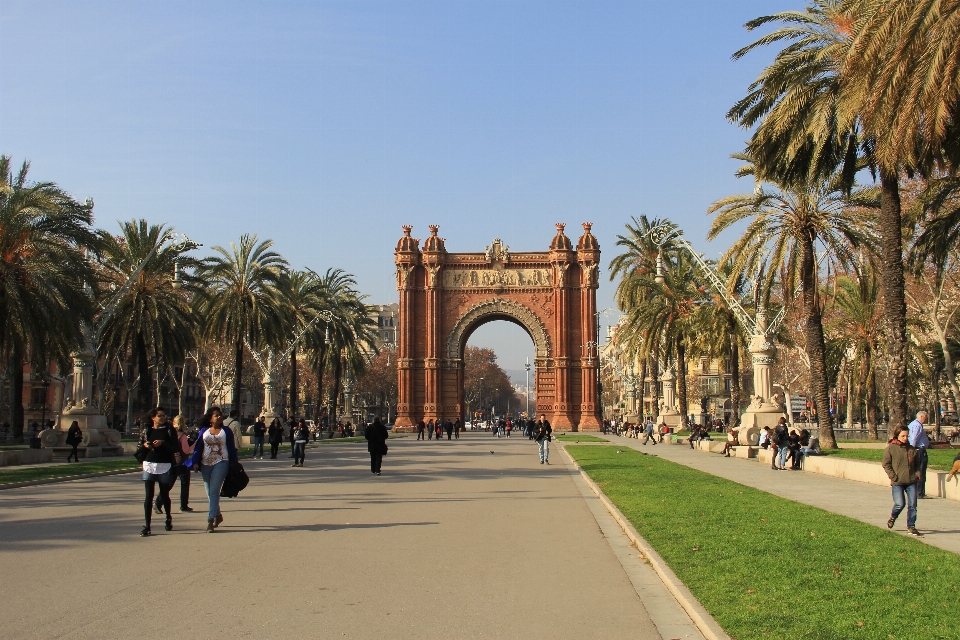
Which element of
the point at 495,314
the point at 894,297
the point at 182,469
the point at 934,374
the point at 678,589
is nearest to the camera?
the point at 678,589

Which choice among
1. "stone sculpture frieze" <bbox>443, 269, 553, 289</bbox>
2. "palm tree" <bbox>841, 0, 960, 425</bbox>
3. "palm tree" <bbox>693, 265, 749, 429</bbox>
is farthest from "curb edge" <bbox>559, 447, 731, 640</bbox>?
"stone sculpture frieze" <bbox>443, 269, 553, 289</bbox>

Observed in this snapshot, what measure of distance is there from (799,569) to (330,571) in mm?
4569

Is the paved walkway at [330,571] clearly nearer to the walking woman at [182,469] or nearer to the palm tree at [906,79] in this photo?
the walking woman at [182,469]

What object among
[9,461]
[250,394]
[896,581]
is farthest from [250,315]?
[250,394]

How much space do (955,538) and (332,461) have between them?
22.9 metres

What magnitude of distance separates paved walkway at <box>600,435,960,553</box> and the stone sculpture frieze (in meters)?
47.2

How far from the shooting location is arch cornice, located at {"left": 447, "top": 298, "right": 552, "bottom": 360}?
73.8 m

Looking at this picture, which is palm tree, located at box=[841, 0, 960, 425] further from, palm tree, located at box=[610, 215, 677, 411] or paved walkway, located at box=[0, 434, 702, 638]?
palm tree, located at box=[610, 215, 677, 411]

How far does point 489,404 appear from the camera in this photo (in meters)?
188

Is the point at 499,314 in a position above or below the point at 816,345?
above

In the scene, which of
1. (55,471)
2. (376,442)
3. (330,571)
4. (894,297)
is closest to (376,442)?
(376,442)

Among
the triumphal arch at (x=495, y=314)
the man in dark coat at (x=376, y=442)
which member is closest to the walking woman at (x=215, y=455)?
the man in dark coat at (x=376, y=442)

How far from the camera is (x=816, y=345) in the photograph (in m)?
28.6

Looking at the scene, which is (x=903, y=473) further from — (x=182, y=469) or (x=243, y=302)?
(x=243, y=302)
